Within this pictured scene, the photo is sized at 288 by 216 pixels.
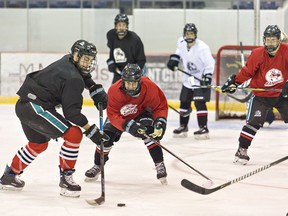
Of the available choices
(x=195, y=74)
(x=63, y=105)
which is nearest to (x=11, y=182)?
(x=63, y=105)

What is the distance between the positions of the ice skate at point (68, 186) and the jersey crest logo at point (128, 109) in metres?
0.54

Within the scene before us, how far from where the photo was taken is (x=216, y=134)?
725 centimetres

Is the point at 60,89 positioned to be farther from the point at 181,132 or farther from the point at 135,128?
the point at 181,132

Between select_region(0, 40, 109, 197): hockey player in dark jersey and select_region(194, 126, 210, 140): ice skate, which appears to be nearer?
select_region(0, 40, 109, 197): hockey player in dark jersey

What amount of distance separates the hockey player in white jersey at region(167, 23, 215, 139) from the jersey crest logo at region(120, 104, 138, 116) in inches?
87.8

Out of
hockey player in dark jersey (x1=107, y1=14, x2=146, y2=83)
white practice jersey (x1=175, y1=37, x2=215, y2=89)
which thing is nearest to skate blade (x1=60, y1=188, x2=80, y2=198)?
hockey player in dark jersey (x1=107, y1=14, x2=146, y2=83)

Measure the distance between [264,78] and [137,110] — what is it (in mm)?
1163

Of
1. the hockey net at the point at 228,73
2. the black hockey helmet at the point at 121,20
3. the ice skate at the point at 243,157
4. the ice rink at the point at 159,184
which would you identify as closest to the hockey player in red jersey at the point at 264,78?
the ice skate at the point at 243,157

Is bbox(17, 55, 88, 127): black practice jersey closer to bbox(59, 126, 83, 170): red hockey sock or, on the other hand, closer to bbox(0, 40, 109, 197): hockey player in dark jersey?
bbox(0, 40, 109, 197): hockey player in dark jersey

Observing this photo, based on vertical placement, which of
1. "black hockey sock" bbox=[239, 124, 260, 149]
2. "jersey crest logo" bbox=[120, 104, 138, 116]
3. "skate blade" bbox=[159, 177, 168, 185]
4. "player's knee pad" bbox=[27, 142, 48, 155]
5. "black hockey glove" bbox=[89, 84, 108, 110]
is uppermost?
"black hockey glove" bbox=[89, 84, 108, 110]

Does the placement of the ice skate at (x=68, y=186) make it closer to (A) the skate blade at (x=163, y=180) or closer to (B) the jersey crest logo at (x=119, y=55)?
(A) the skate blade at (x=163, y=180)

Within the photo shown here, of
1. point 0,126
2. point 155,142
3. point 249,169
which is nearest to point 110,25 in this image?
point 0,126

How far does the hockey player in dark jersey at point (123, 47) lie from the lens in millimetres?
6824

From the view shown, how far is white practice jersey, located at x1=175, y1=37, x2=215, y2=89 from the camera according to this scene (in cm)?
695
